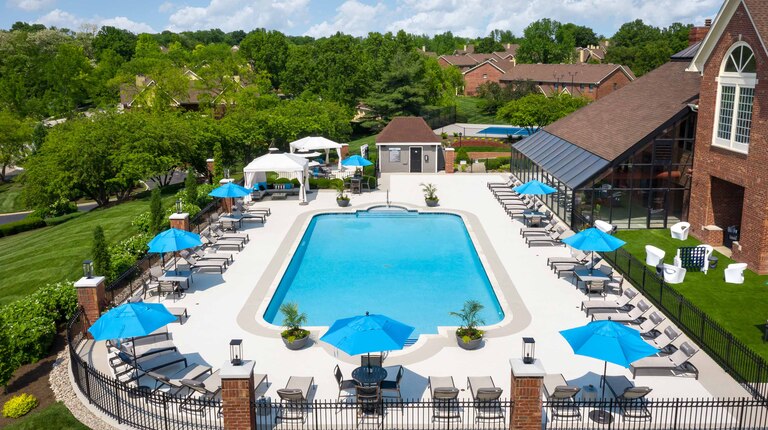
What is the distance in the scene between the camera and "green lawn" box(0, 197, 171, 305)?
72.5 ft

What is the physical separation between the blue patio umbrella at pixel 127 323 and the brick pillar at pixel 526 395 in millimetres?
7675

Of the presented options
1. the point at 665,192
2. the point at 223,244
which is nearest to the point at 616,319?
the point at 665,192

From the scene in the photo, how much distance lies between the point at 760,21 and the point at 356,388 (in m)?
18.2

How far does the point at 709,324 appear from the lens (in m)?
14.9

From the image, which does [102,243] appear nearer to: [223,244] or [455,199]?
[223,244]

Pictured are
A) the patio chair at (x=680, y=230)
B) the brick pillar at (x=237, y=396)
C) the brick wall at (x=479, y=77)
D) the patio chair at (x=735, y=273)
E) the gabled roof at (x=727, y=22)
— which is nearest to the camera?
the brick pillar at (x=237, y=396)

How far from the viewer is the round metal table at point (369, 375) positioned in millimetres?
12664

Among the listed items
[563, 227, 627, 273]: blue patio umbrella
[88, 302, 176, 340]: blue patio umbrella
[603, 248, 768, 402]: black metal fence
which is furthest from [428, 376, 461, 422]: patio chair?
[563, 227, 627, 273]: blue patio umbrella

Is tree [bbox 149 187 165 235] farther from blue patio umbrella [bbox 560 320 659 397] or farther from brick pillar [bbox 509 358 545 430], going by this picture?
blue patio umbrella [bbox 560 320 659 397]

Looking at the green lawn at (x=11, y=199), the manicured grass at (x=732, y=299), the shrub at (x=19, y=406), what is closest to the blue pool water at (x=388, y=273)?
the manicured grass at (x=732, y=299)

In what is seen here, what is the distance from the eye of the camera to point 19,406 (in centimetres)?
1285

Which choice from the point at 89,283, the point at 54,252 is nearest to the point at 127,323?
the point at 89,283

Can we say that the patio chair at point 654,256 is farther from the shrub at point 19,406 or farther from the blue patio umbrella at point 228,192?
the shrub at point 19,406

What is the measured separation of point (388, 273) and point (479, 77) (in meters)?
87.2
